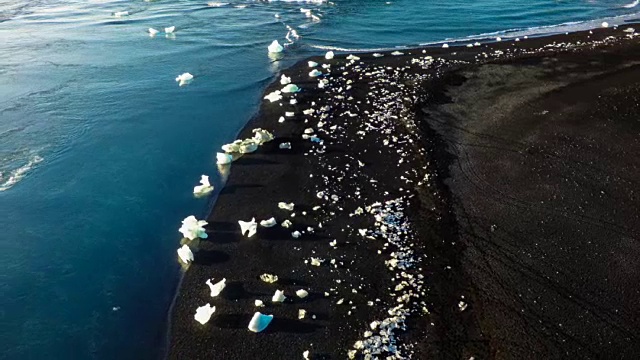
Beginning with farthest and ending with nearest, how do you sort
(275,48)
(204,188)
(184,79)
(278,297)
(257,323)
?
(275,48) < (184,79) < (204,188) < (278,297) < (257,323)

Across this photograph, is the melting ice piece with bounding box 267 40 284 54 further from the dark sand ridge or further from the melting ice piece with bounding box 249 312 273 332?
the melting ice piece with bounding box 249 312 273 332

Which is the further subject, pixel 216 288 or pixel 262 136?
pixel 262 136

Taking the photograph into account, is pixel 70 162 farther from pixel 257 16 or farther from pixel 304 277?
pixel 257 16

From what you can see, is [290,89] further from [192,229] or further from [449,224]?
[449,224]

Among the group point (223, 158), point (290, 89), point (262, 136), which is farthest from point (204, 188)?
point (290, 89)

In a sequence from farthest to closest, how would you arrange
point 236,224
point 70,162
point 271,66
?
1. point 271,66
2. point 70,162
3. point 236,224

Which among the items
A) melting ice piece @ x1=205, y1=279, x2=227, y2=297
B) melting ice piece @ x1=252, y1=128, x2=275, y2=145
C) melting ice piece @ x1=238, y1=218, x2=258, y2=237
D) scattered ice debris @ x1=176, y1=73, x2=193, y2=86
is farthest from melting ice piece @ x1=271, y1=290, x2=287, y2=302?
scattered ice debris @ x1=176, y1=73, x2=193, y2=86

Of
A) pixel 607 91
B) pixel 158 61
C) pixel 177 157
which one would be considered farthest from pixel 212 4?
pixel 607 91
